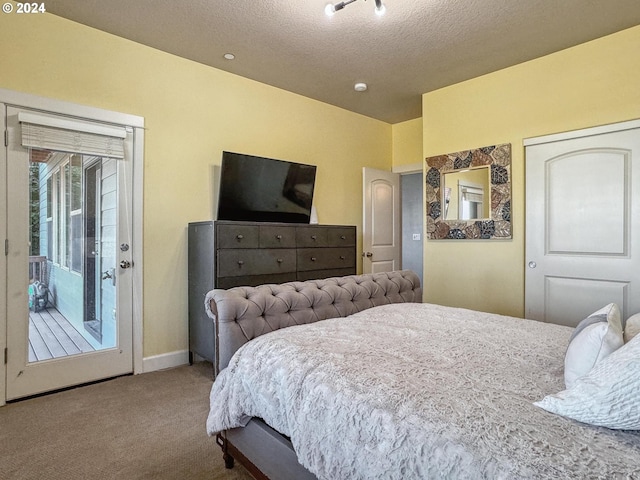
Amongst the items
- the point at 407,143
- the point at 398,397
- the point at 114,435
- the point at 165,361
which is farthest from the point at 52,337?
the point at 407,143

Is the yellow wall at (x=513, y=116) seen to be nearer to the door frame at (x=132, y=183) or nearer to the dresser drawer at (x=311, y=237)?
the dresser drawer at (x=311, y=237)

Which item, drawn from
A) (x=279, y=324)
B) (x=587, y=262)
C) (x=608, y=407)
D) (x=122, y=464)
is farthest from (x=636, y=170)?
(x=122, y=464)

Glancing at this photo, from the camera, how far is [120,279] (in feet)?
9.98

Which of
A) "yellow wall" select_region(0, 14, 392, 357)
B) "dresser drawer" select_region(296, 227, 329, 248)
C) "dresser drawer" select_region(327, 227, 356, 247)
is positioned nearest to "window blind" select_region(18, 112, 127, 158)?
"yellow wall" select_region(0, 14, 392, 357)

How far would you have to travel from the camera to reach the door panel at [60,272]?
2.57 meters

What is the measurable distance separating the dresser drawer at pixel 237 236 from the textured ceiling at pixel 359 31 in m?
1.55

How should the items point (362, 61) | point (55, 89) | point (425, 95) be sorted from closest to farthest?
point (55, 89) < point (362, 61) < point (425, 95)

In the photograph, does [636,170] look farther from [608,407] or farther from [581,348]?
[608,407]

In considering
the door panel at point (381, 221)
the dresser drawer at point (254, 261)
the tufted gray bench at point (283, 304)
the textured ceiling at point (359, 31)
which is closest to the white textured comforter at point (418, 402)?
the tufted gray bench at point (283, 304)

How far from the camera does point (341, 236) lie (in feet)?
12.8

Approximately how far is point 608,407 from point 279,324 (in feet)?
4.67

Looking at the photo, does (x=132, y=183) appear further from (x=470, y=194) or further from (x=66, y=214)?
(x=470, y=194)

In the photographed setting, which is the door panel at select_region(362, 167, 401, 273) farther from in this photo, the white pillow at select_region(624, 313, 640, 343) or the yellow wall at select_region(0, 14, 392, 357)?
the white pillow at select_region(624, 313, 640, 343)

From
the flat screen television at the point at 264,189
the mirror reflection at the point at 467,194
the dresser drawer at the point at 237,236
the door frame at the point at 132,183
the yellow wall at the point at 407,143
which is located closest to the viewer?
the door frame at the point at 132,183
